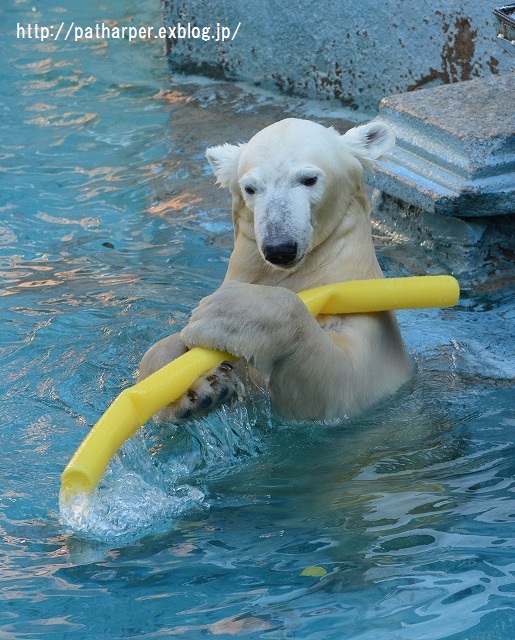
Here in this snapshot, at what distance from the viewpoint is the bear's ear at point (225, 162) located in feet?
12.1

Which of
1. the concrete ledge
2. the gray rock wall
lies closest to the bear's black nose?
the concrete ledge

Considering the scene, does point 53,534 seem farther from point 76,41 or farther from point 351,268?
point 76,41

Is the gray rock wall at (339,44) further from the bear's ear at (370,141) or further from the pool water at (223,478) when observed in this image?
the bear's ear at (370,141)

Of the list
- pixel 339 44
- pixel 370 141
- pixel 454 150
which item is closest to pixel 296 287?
pixel 370 141

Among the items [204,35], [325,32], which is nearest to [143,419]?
[325,32]

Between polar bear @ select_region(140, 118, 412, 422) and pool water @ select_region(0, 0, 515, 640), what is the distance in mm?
155

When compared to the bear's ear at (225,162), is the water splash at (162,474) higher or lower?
lower

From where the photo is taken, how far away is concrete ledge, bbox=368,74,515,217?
4.58m

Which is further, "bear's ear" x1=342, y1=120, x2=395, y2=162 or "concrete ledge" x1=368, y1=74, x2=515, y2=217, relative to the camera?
"concrete ledge" x1=368, y1=74, x2=515, y2=217

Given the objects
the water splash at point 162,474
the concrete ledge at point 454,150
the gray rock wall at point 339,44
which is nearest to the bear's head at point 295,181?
the water splash at point 162,474

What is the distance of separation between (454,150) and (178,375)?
2.11m

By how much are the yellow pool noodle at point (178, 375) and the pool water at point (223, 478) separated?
153 millimetres

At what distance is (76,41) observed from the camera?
8602 mm

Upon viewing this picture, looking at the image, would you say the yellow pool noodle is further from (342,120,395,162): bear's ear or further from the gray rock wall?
the gray rock wall
